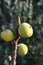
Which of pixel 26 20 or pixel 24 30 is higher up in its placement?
pixel 24 30

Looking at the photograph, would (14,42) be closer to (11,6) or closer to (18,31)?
(18,31)

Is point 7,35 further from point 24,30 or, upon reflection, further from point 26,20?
point 26,20

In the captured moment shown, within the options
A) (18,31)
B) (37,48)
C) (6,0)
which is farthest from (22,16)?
(18,31)

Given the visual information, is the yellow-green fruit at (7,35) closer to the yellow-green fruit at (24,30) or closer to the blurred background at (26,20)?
the yellow-green fruit at (24,30)

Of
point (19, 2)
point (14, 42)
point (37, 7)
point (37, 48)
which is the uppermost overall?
point (14, 42)

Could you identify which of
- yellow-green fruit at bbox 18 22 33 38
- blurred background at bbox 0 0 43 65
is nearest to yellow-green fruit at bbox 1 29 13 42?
yellow-green fruit at bbox 18 22 33 38

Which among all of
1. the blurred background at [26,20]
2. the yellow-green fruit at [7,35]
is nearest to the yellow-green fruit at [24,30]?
the yellow-green fruit at [7,35]

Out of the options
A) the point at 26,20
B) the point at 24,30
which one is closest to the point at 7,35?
Result: the point at 24,30

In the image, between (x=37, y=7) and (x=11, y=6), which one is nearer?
(x=11, y=6)

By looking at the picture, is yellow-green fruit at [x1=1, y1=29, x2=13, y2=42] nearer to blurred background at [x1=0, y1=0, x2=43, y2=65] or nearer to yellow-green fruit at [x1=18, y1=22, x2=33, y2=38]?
yellow-green fruit at [x1=18, y1=22, x2=33, y2=38]
